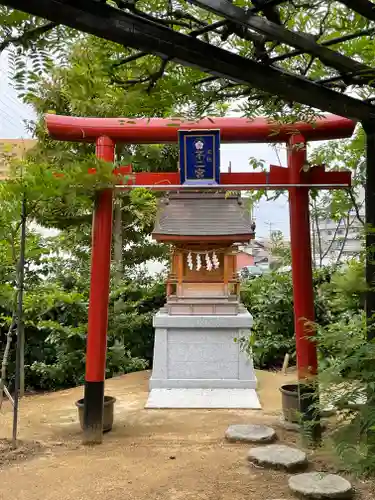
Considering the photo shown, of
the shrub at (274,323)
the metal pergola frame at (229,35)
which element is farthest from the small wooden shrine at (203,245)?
the metal pergola frame at (229,35)

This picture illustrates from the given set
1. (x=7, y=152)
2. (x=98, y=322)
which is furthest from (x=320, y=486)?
(x=7, y=152)

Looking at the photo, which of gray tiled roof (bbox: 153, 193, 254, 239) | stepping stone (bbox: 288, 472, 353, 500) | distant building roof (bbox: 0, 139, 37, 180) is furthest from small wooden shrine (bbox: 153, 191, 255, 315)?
stepping stone (bbox: 288, 472, 353, 500)

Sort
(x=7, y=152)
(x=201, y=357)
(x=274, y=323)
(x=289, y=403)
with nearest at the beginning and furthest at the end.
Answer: (x=289, y=403), (x=201, y=357), (x=7, y=152), (x=274, y=323)

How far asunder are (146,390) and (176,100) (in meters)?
5.15

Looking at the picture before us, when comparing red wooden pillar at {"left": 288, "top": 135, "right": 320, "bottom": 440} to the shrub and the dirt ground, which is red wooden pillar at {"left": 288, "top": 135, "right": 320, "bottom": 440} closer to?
the dirt ground

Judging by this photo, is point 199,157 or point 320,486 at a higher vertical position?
point 199,157

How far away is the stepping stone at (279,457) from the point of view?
3.06 metres

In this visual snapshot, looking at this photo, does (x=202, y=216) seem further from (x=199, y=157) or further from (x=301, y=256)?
(x=301, y=256)

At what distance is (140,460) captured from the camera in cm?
336

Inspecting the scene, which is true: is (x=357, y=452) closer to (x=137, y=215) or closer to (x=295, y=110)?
(x=295, y=110)

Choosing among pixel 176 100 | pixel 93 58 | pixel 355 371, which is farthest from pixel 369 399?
pixel 93 58

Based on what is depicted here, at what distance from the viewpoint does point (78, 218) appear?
749 cm

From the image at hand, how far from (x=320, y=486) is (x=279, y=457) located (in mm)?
590

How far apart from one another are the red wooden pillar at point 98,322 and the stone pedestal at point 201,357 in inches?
77.6
